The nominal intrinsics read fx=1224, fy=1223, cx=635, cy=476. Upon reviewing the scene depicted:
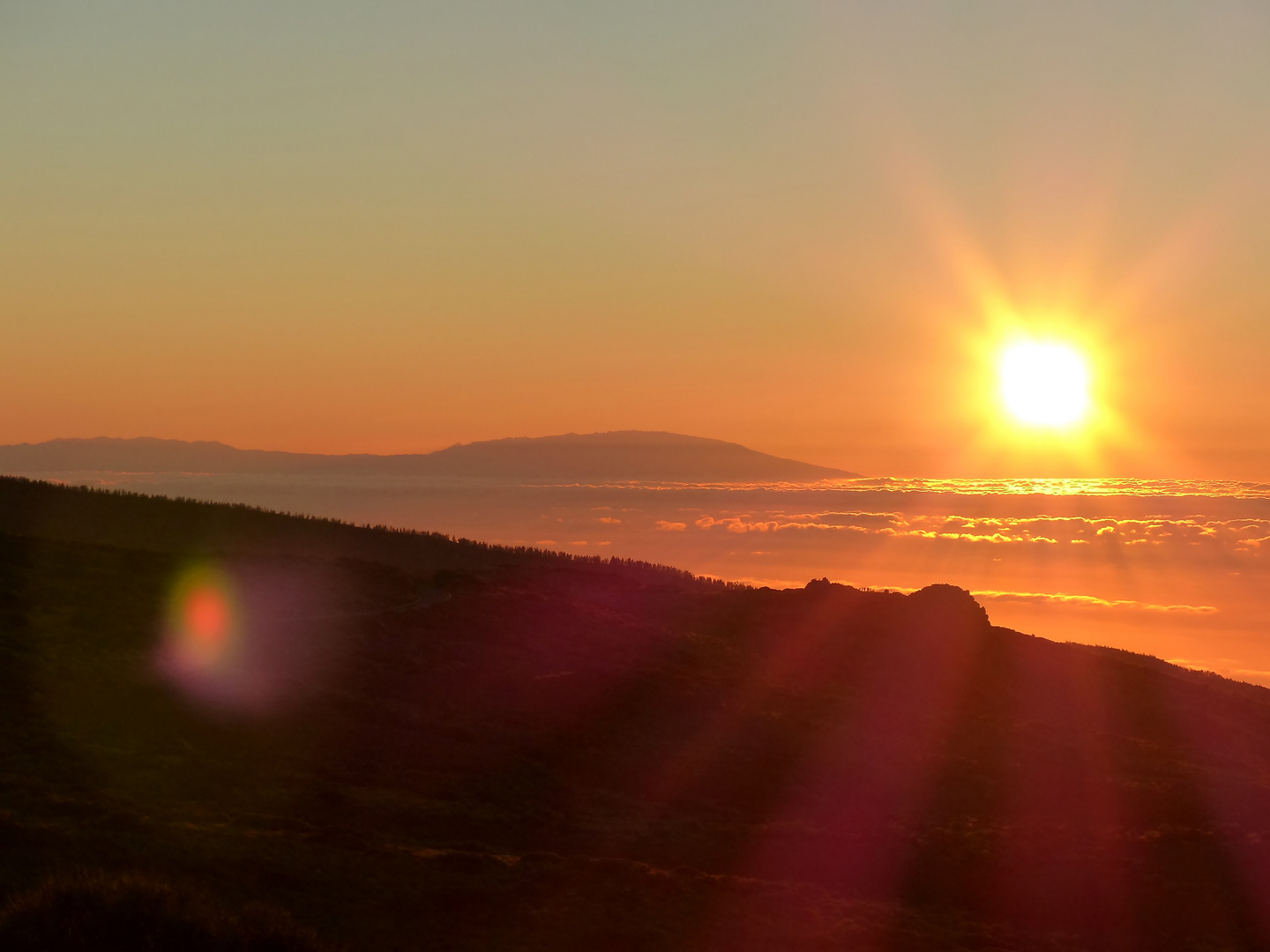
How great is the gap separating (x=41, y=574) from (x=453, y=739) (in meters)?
15.1

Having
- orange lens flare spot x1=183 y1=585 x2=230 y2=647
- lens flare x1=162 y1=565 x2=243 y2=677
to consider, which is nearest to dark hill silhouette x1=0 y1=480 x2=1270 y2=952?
lens flare x1=162 y1=565 x2=243 y2=677

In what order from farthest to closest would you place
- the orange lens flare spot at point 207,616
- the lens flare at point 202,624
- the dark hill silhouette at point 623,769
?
the orange lens flare spot at point 207,616, the lens flare at point 202,624, the dark hill silhouette at point 623,769

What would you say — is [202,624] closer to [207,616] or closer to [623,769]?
[207,616]

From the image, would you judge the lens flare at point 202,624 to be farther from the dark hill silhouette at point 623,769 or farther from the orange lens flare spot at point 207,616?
the dark hill silhouette at point 623,769

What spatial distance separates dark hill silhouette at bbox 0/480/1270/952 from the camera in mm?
18375

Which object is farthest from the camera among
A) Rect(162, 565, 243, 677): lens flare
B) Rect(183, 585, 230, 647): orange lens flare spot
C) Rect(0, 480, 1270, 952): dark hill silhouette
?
Rect(183, 585, 230, 647): orange lens flare spot

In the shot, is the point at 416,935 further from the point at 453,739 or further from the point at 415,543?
the point at 415,543

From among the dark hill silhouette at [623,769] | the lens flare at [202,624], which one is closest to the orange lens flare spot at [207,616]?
the lens flare at [202,624]

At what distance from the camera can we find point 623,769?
28719 mm

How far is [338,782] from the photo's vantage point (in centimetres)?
2355

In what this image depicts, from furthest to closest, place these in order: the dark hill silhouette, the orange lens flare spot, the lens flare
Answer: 1. the orange lens flare spot
2. the lens flare
3. the dark hill silhouette

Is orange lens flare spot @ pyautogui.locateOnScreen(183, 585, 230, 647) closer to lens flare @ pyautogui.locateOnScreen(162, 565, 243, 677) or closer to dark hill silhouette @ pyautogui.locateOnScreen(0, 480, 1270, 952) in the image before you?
lens flare @ pyautogui.locateOnScreen(162, 565, 243, 677)

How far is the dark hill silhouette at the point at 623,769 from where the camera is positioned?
18375 millimetres

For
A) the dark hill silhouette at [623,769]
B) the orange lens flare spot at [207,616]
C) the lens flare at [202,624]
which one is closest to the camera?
the dark hill silhouette at [623,769]
